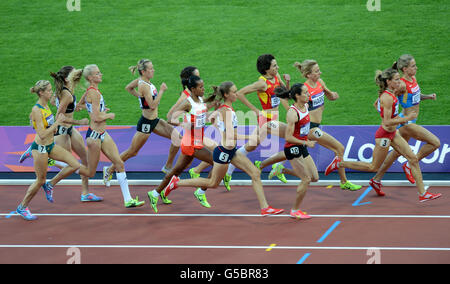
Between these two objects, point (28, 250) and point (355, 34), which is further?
point (355, 34)

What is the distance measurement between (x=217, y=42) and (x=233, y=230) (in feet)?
39.3

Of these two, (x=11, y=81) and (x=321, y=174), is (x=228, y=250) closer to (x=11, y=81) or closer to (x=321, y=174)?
(x=321, y=174)

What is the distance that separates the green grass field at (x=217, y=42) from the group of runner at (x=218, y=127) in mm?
5971

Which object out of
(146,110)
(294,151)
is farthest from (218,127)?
(146,110)

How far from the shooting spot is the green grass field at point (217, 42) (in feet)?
63.3

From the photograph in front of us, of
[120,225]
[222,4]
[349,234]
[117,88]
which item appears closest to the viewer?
[349,234]

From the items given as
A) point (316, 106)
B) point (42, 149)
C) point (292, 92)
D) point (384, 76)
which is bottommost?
point (42, 149)

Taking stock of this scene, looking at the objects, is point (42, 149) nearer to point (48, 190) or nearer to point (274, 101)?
point (48, 190)

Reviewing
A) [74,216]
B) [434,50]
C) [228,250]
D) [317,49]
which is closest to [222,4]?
[317,49]

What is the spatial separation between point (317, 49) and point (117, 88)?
250 inches

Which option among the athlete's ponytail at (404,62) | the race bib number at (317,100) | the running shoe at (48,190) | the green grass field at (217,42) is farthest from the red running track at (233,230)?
the green grass field at (217,42)

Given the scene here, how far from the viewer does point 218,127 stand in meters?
10.6

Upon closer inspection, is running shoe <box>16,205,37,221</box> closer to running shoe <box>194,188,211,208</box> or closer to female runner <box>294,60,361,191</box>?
running shoe <box>194,188,211,208</box>

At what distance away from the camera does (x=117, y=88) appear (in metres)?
19.7
